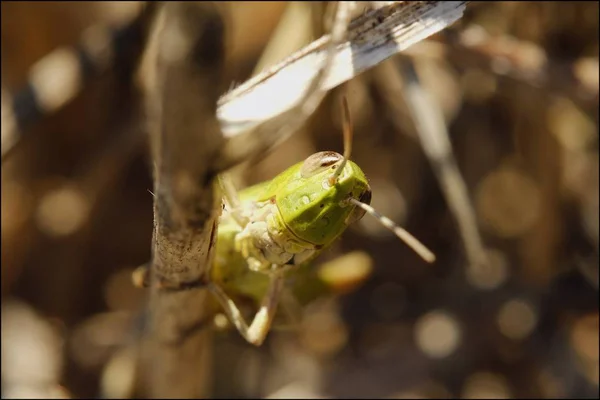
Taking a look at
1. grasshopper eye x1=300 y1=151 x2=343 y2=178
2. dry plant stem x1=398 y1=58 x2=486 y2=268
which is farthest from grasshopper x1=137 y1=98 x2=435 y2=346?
dry plant stem x1=398 y1=58 x2=486 y2=268

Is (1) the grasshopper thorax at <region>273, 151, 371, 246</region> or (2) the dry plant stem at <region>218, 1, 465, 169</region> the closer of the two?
(2) the dry plant stem at <region>218, 1, 465, 169</region>

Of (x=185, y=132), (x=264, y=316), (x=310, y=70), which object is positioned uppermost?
(x=185, y=132)

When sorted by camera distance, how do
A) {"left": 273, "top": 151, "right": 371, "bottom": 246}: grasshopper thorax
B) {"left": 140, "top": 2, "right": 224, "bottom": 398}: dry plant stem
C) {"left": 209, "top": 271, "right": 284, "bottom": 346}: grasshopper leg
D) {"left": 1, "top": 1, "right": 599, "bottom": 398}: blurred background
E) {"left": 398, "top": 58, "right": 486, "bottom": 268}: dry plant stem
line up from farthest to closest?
1. {"left": 1, "top": 1, "right": 599, "bottom": 398}: blurred background
2. {"left": 398, "top": 58, "right": 486, "bottom": 268}: dry plant stem
3. {"left": 209, "top": 271, "right": 284, "bottom": 346}: grasshopper leg
4. {"left": 273, "top": 151, "right": 371, "bottom": 246}: grasshopper thorax
5. {"left": 140, "top": 2, "right": 224, "bottom": 398}: dry plant stem

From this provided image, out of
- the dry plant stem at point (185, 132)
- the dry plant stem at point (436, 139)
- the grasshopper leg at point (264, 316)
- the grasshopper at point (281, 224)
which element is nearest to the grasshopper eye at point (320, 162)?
the grasshopper at point (281, 224)

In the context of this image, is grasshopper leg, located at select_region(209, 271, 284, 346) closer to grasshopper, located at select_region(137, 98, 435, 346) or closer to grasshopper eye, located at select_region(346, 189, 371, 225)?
grasshopper, located at select_region(137, 98, 435, 346)

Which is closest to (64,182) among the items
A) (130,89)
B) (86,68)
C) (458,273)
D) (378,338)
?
(130,89)

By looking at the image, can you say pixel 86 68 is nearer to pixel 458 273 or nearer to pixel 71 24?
pixel 71 24

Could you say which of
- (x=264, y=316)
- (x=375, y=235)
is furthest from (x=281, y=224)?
(x=375, y=235)

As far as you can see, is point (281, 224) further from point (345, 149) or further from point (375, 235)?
point (375, 235)
